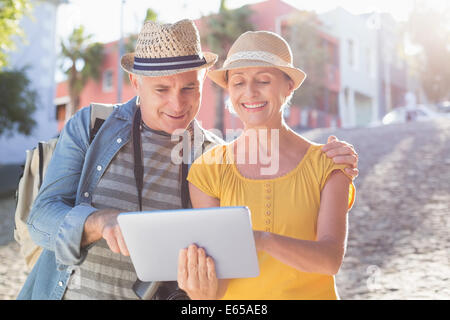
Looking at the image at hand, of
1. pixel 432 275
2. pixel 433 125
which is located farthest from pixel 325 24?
pixel 432 275

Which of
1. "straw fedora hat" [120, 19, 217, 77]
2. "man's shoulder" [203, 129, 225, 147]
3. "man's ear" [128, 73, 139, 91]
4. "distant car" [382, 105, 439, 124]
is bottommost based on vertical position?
"man's shoulder" [203, 129, 225, 147]

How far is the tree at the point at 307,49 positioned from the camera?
25.2 metres

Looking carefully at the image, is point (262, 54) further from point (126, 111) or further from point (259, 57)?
point (126, 111)

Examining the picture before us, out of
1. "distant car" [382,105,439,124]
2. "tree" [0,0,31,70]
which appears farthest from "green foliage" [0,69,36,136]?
"distant car" [382,105,439,124]

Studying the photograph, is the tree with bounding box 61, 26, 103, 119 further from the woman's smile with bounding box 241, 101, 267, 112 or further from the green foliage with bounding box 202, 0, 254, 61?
the woman's smile with bounding box 241, 101, 267, 112

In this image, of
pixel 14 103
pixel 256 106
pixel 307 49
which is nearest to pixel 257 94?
pixel 256 106

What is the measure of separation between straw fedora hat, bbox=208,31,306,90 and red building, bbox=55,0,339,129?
59.9 feet

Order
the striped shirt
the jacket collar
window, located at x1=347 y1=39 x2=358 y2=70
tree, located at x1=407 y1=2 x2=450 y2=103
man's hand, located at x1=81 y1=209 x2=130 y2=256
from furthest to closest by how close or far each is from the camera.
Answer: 1. window, located at x1=347 y1=39 x2=358 y2=70
2. tree, located at x1=407 y1=2 x2=450 y2=103
3. the jacket collar
4. the striped shirt
5. man's hand, located at x1=81 y1=209 x2=130 y2=256

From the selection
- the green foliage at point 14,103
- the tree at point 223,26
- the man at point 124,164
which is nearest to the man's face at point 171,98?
the man at point 124,164

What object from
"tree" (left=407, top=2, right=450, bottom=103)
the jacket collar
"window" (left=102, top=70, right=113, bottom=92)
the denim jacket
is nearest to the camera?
the denim jacket

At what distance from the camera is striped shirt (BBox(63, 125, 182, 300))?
2.57 meters

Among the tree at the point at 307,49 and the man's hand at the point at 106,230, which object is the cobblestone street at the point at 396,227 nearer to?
the man's hand at the point at 106,230

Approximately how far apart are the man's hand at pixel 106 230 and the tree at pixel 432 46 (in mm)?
31724

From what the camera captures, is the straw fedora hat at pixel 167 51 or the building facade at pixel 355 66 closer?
the straw fedora hat at pixel 167 51
